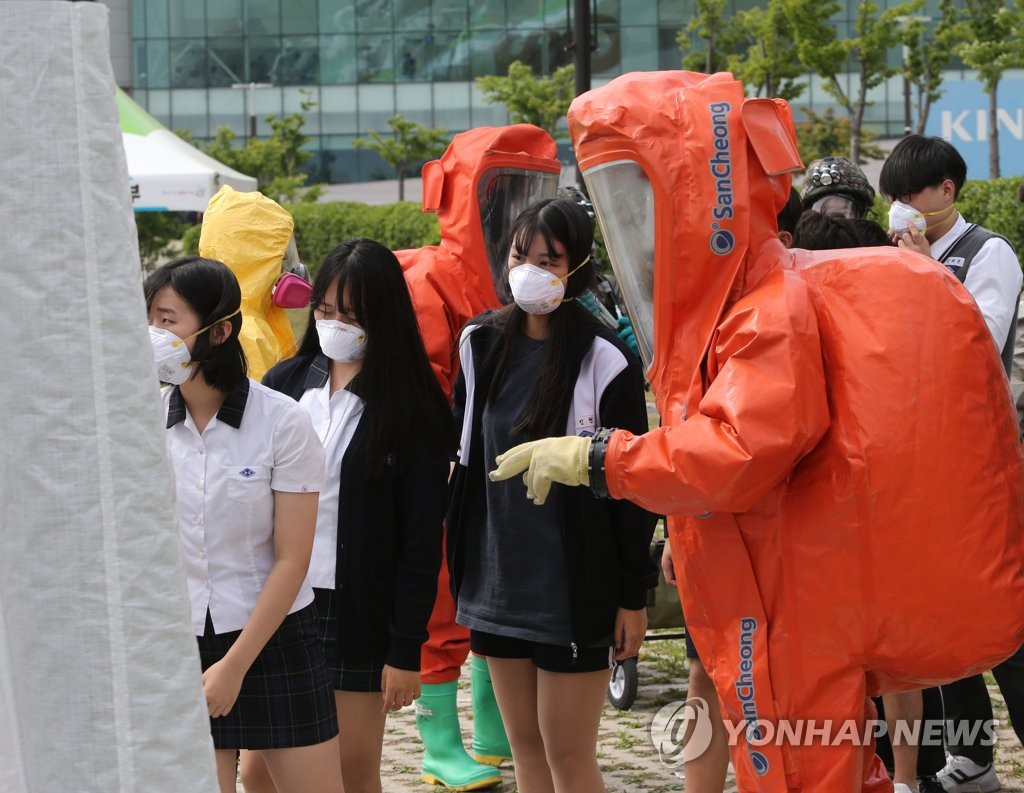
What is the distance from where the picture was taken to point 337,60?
47.0 meters

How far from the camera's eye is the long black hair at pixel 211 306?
325 cm

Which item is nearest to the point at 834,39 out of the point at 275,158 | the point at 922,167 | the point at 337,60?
the point at 275,158

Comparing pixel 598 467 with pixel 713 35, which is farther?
pixel 713 35

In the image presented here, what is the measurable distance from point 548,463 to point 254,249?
3018mm

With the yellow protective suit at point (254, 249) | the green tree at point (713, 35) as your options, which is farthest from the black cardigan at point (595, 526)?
the green tree at point (713, 35)

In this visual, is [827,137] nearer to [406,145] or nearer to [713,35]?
[713,35]

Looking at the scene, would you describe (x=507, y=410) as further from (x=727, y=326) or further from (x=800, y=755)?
(x=800, y=755)

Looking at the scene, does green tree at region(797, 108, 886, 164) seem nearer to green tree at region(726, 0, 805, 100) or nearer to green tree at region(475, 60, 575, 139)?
green tree at region(726, 0, 805, 100)

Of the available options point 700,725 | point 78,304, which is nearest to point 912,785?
point 700,725

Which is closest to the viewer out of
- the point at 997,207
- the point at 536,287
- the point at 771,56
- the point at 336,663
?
the point at 336,663

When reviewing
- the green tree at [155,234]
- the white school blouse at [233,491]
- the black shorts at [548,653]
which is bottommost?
the green tree at [155,234]

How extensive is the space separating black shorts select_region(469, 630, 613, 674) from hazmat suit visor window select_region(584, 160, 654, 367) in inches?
35.9

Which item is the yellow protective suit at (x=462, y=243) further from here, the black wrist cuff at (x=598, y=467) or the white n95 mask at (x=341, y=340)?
the black wrist cuff at (x=598, y=467)

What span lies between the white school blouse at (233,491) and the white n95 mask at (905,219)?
2417 millimetres
